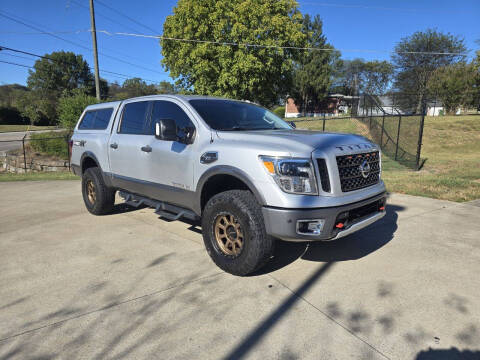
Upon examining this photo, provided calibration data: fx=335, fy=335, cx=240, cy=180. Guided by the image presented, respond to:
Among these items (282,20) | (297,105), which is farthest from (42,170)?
(297,105)

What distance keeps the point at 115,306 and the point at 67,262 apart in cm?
126

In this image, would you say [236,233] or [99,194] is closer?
[236,233]

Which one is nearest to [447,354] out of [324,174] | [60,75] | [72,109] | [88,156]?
[324,174]

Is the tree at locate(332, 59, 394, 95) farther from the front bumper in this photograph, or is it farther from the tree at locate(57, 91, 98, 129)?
the front bumper

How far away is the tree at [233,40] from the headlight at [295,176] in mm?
20160

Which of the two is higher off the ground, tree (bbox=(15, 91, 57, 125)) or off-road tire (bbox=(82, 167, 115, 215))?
tree (bbox=(15, 91, 57, 125))

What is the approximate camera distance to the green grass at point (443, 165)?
300 inches

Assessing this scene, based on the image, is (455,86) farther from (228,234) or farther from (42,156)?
(228,234)

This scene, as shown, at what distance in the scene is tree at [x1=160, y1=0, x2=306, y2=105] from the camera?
22328 mm

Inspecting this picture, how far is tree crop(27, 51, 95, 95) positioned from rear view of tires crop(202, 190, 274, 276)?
7052cm

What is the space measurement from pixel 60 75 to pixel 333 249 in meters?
80.1

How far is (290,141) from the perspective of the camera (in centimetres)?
316

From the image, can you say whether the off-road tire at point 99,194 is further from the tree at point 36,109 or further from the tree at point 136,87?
the tree at point 136,87

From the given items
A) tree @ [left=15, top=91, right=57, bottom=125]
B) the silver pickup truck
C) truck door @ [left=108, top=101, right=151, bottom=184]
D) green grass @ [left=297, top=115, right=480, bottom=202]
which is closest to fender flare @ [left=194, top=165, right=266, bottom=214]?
the silver pickup truck
